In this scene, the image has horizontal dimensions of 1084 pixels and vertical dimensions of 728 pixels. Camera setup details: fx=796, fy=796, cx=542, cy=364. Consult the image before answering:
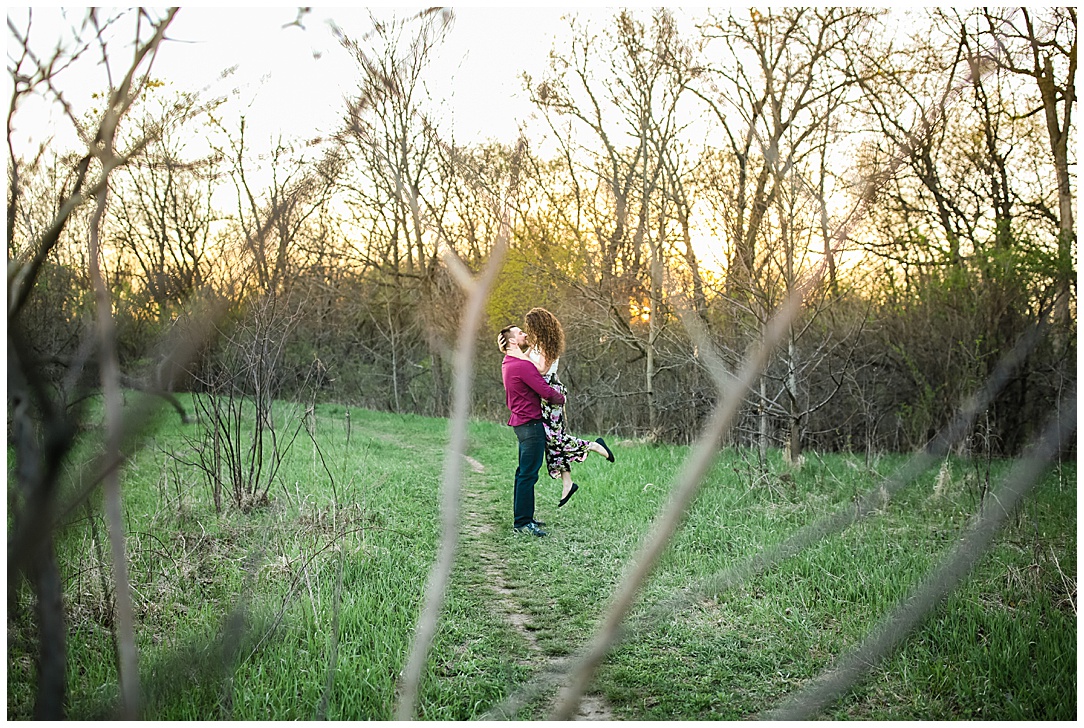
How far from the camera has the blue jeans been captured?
5.04m

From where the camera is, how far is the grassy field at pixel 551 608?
2.54 metres

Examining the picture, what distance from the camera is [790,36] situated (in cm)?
666

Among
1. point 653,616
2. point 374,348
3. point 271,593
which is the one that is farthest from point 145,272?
point 374,348

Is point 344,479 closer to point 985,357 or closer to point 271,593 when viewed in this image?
point 271,593

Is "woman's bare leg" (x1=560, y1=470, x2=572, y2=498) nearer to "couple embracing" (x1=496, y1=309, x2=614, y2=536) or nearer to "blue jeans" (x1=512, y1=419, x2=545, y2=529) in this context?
"couple embracing" (x1=496, y1=309, x2=614, y2=536)

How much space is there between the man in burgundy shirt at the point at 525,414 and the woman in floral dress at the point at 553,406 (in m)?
0.10

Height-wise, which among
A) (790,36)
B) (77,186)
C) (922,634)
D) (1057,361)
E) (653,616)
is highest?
(790,36)

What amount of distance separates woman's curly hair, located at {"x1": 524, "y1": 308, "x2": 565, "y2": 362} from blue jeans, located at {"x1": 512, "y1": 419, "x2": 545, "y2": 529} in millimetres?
471

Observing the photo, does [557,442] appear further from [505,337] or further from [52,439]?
[52,439]

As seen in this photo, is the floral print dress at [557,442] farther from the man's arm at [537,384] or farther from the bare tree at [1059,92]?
the bare tree at [1059,92]

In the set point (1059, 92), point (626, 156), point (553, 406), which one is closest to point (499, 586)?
point (553, 406)

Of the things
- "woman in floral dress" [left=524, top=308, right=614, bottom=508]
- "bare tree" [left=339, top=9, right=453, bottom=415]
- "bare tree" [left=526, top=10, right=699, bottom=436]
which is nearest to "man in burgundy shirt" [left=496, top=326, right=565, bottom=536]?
"woman in floral dress" [left=524, top=308, right=614, bottom=508]

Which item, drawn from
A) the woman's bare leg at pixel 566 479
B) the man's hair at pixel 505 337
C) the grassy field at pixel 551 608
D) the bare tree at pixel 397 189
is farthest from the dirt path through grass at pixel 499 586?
the bare tree at pixel 397 189

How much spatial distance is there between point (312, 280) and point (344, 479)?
2228 mm
